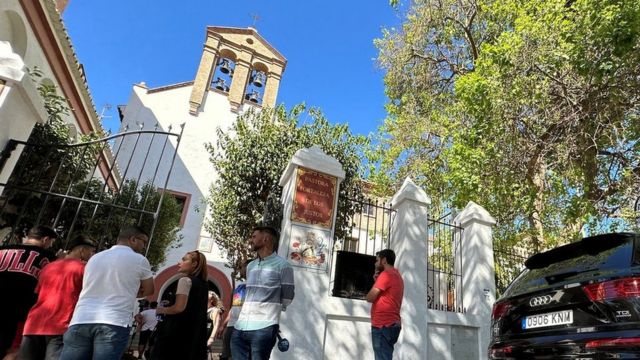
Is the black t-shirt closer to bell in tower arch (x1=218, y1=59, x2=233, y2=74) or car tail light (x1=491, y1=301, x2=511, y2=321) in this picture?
car tail light (x1=491, y1=301, x2=511, y2=321)

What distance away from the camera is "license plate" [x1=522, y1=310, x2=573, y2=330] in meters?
2.75

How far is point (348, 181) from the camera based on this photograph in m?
11.7

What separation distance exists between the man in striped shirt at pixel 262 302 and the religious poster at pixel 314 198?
1616 mm

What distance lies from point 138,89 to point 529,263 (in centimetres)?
2106

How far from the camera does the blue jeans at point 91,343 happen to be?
288 cm

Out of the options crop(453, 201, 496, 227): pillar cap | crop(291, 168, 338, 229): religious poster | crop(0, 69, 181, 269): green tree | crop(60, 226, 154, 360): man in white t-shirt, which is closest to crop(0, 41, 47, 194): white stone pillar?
crop(0, 69, 181, 269): green tree

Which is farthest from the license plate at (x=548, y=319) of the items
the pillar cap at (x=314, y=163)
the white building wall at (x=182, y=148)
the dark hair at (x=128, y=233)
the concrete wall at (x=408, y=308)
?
the white building wall at (x=182, y=148)

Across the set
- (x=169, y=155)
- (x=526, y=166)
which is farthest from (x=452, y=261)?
(x=169, y=155)

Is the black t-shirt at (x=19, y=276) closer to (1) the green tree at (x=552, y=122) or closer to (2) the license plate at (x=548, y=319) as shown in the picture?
(2) the license plate at (x=548, y=319)

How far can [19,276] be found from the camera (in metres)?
3.75

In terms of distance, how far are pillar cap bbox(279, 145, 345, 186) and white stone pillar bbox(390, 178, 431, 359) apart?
129 cm

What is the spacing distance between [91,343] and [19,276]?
1.52 m

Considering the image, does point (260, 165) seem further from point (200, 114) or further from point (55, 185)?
point (200, 114)

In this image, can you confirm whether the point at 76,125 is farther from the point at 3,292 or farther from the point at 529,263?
the point at 529,263
